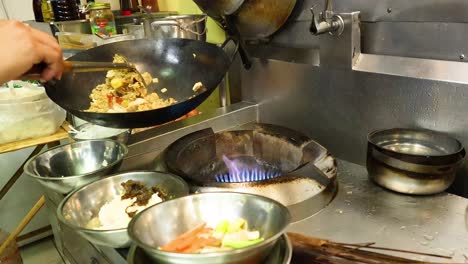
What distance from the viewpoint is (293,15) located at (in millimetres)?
1406

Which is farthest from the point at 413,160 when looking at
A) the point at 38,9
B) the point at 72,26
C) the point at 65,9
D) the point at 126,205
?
the point at 38,9

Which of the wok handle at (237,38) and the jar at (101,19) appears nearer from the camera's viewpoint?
the wok handle at (237,38)

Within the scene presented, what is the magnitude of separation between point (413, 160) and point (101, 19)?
1843 millimetres

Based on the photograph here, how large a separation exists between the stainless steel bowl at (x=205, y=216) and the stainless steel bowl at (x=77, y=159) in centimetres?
34

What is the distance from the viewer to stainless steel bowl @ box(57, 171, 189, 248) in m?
0.82

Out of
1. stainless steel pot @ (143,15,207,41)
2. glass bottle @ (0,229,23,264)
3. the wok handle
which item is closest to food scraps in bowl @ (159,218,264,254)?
the wok handle

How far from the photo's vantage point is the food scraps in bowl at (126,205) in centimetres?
91

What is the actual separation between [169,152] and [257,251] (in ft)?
2.01

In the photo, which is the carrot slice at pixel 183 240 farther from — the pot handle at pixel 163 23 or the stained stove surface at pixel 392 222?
the pot handle at pixel 163 23

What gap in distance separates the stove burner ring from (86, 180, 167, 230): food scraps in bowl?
0.77 ft

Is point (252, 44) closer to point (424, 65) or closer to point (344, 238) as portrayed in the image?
point (424, 65)

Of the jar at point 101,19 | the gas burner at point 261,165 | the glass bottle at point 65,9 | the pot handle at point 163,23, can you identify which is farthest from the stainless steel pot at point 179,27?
the glass bottle at point 65,9

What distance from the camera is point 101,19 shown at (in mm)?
2188

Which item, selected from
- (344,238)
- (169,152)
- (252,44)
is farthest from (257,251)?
(252,44)
